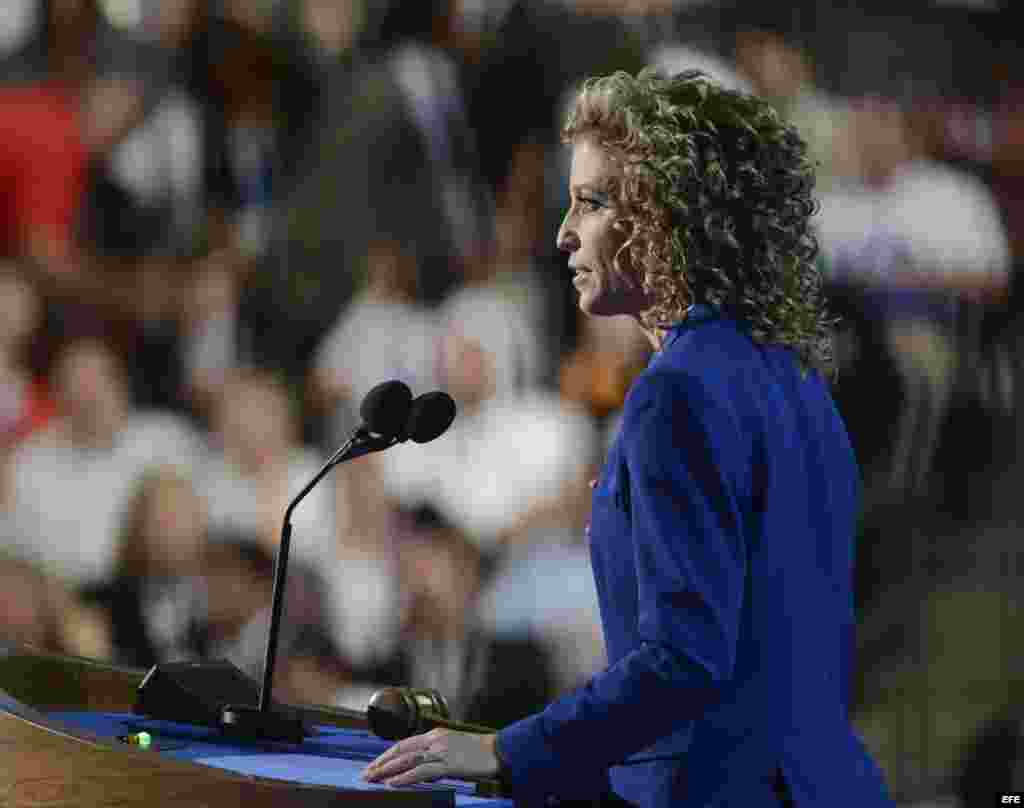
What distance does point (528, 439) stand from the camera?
4770mm

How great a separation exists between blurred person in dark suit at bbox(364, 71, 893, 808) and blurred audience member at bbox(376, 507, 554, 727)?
3.04m

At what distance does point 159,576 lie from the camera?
4.31m

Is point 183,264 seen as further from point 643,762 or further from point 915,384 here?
point 643,762

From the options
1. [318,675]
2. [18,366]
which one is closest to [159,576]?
[318,675]

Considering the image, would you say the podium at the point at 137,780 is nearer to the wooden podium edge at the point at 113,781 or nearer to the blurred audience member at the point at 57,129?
the wooden podium edge at the point at 113,781

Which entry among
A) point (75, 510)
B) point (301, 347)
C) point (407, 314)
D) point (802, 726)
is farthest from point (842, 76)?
point (802, 726)

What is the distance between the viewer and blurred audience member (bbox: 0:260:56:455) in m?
4.09

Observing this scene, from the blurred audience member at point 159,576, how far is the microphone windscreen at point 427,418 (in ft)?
8.35

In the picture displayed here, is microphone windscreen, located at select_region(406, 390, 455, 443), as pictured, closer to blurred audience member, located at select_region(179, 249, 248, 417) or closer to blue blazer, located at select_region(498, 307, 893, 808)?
blue blazer, located at select_region(498, 307, 893, 808)

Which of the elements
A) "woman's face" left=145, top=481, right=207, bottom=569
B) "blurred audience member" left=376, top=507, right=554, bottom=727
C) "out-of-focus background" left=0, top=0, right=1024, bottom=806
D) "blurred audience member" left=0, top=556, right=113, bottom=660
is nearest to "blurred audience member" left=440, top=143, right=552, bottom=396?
"out-of-focus background" left=0, top=0, right=1024, bottom=806

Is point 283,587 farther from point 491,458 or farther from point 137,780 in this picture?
point 491,458

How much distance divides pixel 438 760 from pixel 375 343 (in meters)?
3.16

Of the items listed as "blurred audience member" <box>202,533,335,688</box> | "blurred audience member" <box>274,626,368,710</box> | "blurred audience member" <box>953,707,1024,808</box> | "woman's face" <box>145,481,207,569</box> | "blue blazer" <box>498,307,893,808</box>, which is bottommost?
"blurred audience member" <box>953,707,1024,808</box>

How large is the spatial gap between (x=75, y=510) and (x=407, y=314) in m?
1.08
